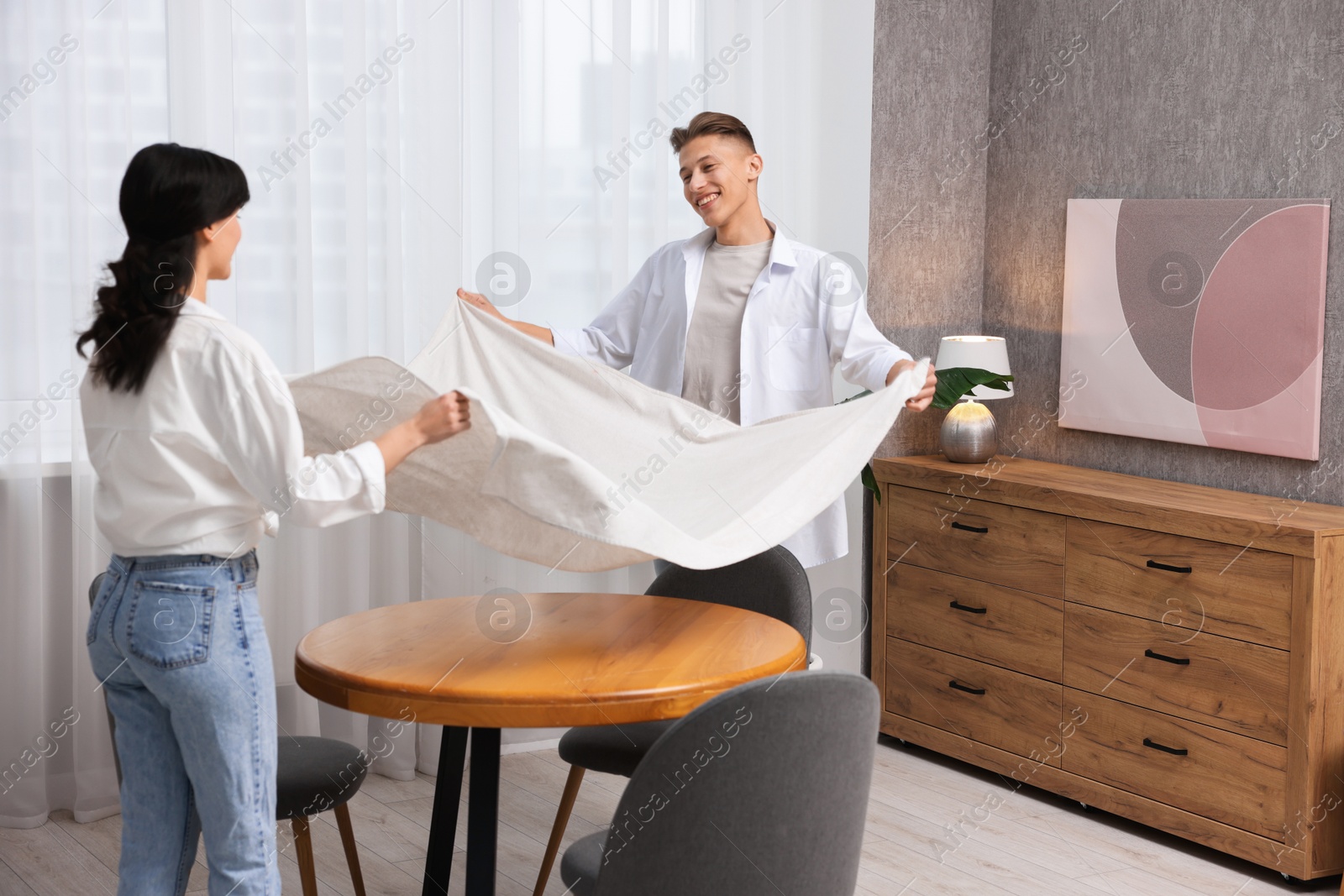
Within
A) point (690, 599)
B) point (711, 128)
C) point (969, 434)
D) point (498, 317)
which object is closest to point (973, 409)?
point (969, 434)

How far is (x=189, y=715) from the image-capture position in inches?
70.1

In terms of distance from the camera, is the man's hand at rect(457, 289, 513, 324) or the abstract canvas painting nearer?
the man's hand at rect(457, 289, 513, 324)

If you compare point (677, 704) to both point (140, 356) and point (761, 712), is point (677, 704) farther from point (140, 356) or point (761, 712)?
point (140, 356)

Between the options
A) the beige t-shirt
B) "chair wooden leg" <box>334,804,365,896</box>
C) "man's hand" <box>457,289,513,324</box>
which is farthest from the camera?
the beige t-shirt

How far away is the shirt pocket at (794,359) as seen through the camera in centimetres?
325

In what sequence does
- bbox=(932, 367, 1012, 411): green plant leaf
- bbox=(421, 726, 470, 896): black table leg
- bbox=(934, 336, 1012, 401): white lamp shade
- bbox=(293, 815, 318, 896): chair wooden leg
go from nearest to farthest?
bbox=(421, 726, 470, 896): black table leg < bbox=(293, 815, 318, 896): chair wooden leg < bbox=(932, 367, 1012, 411): green plant leaf < bbox=(934, 336, 1012, 401): white lamp shade

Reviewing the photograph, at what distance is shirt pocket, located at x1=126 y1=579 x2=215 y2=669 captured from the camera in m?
1.75

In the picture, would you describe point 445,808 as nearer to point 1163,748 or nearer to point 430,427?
point 430,427

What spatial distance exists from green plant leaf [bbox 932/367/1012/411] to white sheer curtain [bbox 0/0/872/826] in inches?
22.7

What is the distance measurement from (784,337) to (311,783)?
63.3 inches

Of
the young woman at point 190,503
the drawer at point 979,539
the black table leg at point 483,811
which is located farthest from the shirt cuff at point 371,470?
the drawer at point 979,539

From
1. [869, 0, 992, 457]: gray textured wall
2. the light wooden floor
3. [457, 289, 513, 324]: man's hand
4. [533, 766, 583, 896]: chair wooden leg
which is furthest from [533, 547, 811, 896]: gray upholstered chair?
[869, 0, 992, 457]: gray textured wall

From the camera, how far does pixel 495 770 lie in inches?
85.2

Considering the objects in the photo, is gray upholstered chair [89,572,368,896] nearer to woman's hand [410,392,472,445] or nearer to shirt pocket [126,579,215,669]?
shirt pocket [126,579,215,669]
